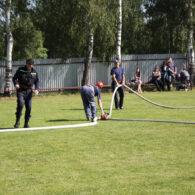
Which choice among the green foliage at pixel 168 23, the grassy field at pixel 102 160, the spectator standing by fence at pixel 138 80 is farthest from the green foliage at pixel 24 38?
the grassy field at pixel 102 160

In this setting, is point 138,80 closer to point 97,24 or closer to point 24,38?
point 97,24

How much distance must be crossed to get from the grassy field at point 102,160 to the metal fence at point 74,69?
1443cm

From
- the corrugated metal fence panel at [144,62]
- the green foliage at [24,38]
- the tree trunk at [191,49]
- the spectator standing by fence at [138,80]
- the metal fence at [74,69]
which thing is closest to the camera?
the green foliage at [24,38]

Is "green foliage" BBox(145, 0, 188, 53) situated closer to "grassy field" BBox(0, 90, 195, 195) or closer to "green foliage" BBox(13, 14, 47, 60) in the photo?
"green foliage" BBox(13, 14, 47, 60)

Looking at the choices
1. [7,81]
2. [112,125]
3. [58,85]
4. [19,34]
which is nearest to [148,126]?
[112,125]

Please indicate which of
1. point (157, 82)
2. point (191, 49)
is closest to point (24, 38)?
point (157, 82)

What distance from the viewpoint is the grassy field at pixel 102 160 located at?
5883mm

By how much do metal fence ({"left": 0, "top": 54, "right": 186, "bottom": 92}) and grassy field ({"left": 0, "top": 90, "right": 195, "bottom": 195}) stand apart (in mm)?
14433

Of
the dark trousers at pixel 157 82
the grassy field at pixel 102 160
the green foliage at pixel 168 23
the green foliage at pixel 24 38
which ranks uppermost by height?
the green foliage at pixel 168 23

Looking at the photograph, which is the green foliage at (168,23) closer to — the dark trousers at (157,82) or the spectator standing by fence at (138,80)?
the dark trousers at (157,82)

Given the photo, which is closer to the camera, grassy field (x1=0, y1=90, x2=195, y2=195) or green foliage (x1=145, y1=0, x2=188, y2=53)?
grassy field (x1=0, y1=90, x2=195, y2=195)

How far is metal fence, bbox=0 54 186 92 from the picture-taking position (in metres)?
26.3

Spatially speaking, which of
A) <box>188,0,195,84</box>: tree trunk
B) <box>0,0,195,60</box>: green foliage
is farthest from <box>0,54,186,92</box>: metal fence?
<box>188,0,195,84</box>: tree trunk

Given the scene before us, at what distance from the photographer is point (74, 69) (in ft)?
90.2
